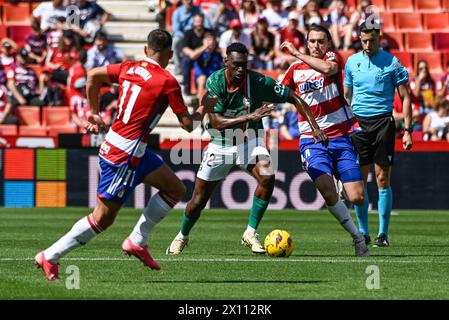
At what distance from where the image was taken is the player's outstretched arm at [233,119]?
11.7 m

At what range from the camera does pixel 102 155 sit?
34.3 feet

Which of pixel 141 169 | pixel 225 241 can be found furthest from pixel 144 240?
pixel 225 241

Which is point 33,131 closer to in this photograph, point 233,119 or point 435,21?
point 435,21

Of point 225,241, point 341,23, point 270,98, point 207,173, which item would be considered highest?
point 341,23

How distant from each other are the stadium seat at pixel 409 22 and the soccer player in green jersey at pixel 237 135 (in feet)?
54.7

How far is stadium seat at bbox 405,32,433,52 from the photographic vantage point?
28703 millimetres

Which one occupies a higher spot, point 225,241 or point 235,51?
point 235,51

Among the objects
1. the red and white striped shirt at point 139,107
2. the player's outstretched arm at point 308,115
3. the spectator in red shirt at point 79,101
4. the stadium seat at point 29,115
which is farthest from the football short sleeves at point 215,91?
the stadium seat at point 29,115

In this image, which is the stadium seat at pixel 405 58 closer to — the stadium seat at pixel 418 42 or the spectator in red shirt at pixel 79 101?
the stadium seat at pixel 418 42

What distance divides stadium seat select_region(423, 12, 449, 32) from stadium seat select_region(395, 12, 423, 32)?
0.15 m

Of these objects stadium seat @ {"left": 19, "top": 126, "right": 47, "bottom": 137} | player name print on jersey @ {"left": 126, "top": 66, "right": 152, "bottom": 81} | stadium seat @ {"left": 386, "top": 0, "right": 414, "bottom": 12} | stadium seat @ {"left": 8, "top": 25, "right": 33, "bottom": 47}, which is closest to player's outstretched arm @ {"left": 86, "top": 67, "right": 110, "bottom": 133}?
player name print on jersey @ {"left": 126, "top": 66, "right": 152, "bottom": 81}
